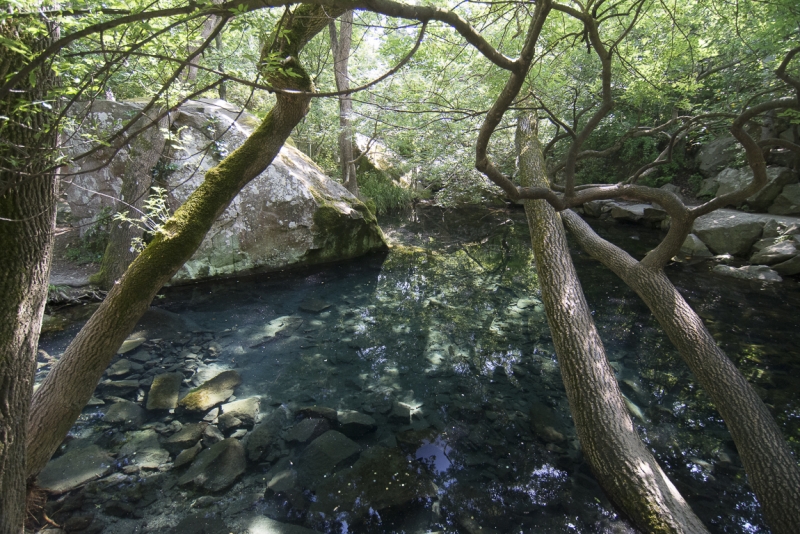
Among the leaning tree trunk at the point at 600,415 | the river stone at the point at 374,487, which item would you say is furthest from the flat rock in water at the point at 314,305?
the leaning tree trunk at the point at 600,415

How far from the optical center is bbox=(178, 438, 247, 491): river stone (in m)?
3.05

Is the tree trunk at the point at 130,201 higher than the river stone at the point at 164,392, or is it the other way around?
the tree trunk at the point at 130,201

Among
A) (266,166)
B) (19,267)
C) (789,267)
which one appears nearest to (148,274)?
(19,267)

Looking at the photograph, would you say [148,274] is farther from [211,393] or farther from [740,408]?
[740,408]

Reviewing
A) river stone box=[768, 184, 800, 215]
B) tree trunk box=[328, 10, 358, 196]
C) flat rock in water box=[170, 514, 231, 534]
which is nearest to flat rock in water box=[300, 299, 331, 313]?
flat rock in water box=[170, 514, 231, 534]

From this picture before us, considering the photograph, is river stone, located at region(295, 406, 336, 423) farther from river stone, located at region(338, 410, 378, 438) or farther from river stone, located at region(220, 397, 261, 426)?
river stone, located at region(220, 397, 261, 426)

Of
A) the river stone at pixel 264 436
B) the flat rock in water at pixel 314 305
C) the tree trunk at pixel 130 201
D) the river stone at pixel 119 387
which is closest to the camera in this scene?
the river stone at pixel 264 436

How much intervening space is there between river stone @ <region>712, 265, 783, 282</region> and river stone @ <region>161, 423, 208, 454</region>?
900 cm

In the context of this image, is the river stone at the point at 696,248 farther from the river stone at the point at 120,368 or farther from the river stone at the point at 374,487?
the river stone at the point at 120,368

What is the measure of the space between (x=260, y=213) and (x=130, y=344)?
9.98 ft

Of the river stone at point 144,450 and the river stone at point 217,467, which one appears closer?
the river stone at point 217,467

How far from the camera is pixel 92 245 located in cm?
697

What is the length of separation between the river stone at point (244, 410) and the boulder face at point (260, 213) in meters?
3.56

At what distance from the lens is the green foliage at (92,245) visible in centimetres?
674
